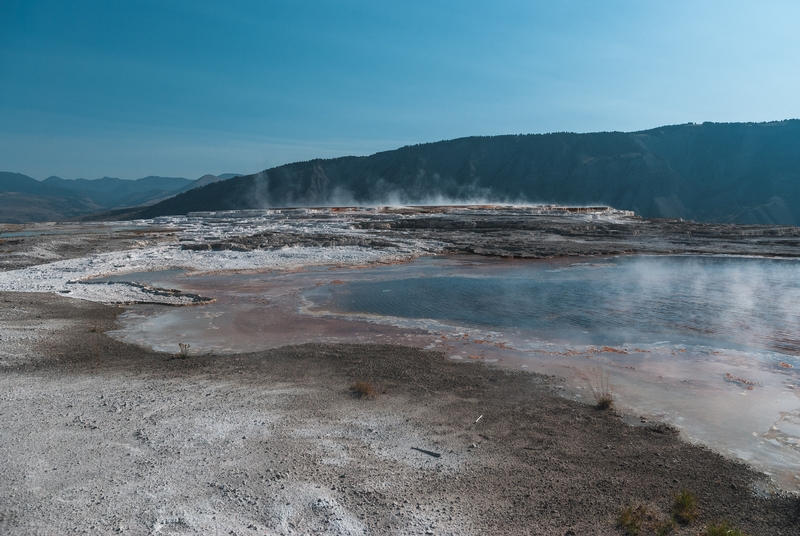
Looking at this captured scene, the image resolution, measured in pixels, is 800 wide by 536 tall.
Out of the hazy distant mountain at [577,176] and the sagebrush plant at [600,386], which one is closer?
the sagebrush plant at [600,386]

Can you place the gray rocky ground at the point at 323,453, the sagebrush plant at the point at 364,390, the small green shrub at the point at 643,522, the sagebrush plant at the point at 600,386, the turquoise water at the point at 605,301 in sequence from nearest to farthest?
the small green shrub at the point at 643,522, the gray rocky ground at the point at 323,453, the sagebrush plant at the point at 600,386, the sagebrush plant at the point at 364,390, the turquoise water at the point at 605,301

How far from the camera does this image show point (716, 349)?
9.12 meters

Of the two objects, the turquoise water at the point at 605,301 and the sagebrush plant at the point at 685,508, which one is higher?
the sagebrush plant at the point at 685,508

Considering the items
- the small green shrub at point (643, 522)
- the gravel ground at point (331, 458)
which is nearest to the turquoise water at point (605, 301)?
the gravel ground at point (331, 458)

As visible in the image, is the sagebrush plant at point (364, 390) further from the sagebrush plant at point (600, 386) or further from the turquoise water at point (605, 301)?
the turquoise water at point (605, 301)

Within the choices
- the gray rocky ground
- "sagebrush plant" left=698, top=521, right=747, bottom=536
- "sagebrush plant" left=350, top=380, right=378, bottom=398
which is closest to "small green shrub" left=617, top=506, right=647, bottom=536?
the gray rocky ground

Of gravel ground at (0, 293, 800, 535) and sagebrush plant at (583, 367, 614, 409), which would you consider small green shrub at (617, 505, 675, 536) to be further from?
sagebrush plant at (583, 367, 614, 409)

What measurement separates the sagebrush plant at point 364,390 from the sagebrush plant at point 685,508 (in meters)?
3.45

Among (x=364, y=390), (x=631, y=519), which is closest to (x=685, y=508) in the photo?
(x=631, y=519)

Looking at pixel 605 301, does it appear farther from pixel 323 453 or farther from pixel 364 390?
pixel 323 453

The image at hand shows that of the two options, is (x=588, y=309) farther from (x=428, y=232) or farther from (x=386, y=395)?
(x=428, y=232)

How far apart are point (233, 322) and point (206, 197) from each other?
11787 centimetres

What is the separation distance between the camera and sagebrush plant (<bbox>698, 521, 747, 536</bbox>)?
3.56m

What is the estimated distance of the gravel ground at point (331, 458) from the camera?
12.6 ft
